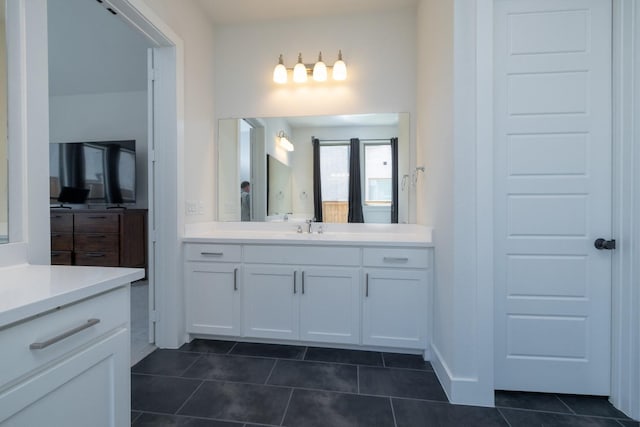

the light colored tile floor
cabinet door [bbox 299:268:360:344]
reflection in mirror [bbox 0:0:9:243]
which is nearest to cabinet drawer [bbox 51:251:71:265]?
the light colored tile floor

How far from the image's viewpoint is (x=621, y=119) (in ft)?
4.95

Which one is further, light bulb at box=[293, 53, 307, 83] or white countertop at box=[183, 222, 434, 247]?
light bulb at box=[293, 53, 307, 83]

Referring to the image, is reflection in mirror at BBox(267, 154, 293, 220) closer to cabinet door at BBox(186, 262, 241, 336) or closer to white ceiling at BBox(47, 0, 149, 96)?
cabinet door at BBox(186, 262, 241, 336)

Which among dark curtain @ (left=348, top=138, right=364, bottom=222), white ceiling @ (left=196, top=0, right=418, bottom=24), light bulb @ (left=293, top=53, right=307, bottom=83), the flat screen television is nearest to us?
white ceiling @ (left=196, top=0, right=418, bottom=24)

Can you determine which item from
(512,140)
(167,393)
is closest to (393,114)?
(512,140)

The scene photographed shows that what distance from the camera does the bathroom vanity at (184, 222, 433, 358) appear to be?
2047 mm

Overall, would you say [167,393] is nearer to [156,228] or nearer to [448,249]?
[156,228]

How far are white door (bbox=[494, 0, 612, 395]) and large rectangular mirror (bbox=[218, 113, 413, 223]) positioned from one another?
0.98 m

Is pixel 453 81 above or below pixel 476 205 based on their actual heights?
above

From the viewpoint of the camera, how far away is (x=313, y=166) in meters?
2.71

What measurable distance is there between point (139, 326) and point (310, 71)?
2.76 metres

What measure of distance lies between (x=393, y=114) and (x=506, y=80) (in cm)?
103

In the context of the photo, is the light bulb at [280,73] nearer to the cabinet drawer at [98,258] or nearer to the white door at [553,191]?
the white door at [553,191]

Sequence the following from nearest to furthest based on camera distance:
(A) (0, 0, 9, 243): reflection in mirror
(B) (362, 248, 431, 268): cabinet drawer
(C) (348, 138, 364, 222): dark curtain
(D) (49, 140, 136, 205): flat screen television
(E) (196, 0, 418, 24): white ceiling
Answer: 1. (A) (0, 0, 9, 243): reflection in mirror
2. (B) (362, 248, 431, 268): cabinet drawer
3. (E) (196, 0, 418, 24): white ceiling
4. (C) (348, 138, 364, 222): dark curtain
5. (D) (49, 140, 136, 205): flat screen television
